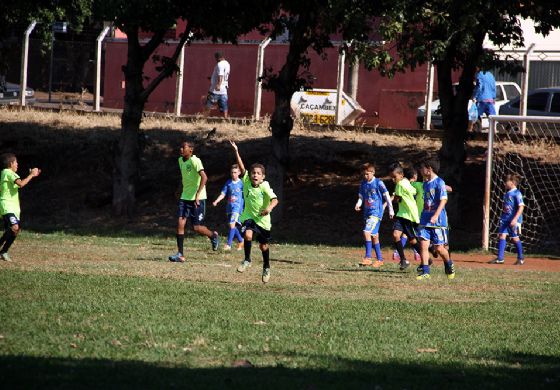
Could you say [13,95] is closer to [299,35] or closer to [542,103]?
[299,35]

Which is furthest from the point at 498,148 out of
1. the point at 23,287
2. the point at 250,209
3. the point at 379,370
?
the point at 379,370

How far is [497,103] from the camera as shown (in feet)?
104

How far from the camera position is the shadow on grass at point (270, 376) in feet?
25.1

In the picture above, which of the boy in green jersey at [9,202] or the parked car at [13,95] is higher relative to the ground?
the parked car at [13,95]

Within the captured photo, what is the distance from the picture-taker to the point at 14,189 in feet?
52.9

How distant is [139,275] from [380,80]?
21.0 meters

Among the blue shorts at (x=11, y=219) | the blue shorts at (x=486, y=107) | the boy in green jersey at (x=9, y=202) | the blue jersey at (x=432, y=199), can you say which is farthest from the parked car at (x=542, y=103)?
the blue shorts at (x=11, y=219)

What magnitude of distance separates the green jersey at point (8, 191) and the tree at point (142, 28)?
658 cm

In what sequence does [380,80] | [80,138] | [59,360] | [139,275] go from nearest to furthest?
[59,360], [139,275], [80,138], [380,80]

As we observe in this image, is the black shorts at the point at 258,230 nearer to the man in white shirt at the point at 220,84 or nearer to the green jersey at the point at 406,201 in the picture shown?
the green jersey at the point at 406,201

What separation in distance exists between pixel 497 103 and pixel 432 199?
1690 centimetres

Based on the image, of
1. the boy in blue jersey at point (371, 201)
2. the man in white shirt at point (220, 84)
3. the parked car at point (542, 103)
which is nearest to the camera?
the boy in blue jersey at point (371, 201)

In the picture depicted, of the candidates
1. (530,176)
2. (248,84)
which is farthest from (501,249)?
(248,84)

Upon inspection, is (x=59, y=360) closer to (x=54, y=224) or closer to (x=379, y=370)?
(x=379, y=370)
